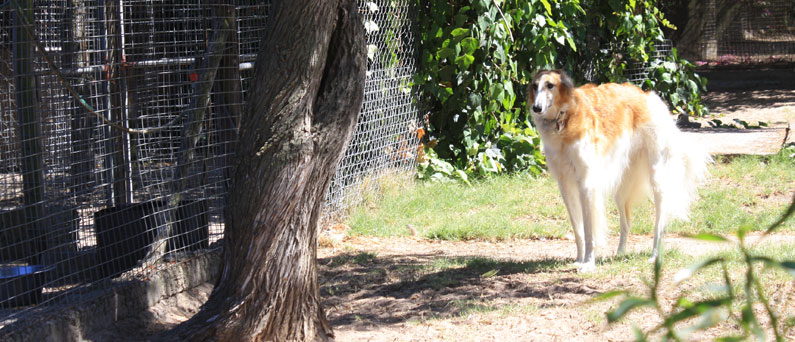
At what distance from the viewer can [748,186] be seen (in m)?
8.09

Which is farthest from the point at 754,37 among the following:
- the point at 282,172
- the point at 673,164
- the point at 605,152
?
the point at 282,172

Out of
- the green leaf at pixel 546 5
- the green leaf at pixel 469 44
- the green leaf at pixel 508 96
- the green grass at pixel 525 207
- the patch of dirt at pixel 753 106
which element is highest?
the green leaf at pixel 546 5

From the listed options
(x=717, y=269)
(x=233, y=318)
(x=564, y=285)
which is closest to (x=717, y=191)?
(x=717, y=269)

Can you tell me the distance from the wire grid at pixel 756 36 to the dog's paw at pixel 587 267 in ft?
55.2

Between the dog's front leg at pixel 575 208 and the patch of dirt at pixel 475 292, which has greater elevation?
the dog's front leg at pixel 575 208

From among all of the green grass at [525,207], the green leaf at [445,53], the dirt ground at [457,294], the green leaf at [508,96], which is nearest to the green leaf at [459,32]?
the green leaf at [445,53]

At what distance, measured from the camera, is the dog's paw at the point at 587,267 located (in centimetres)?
550

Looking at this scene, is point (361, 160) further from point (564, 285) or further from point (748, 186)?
point (748, 186)

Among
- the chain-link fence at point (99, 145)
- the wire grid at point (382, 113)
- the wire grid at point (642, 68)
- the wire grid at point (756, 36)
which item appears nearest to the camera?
the chain-link fence at point (99, 145)

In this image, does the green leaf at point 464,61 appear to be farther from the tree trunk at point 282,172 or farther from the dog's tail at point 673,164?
the tree trunk at point 282,172

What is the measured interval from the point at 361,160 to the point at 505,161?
7.22 ft

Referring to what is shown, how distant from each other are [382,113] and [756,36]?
1840cm

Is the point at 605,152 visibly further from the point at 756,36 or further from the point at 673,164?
the point at 756,36

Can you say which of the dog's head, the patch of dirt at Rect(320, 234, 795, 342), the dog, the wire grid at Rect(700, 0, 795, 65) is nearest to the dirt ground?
the patch of dirt at Rect(320, 234, 795, 342)
